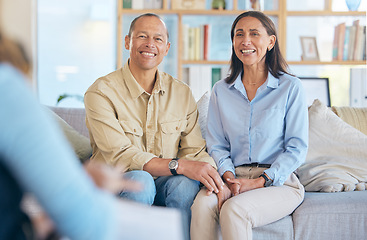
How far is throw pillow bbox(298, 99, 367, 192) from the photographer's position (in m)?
2.25

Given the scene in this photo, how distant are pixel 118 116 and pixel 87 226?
1.38 meters

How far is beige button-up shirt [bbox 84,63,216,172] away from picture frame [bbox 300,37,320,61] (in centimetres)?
192

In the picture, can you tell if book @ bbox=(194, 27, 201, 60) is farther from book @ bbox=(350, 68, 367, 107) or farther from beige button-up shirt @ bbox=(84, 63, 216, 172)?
beige button-up shirt @ bbox=(84, 63, 216, 172)

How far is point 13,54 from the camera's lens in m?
0.71

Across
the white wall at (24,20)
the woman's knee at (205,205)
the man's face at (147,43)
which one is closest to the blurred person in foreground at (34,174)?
the woman's knee at (205,205)

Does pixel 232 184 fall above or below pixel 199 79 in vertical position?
below

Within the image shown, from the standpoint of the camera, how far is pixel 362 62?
3801mm

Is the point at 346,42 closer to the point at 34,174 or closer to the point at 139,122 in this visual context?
the point at 139,122

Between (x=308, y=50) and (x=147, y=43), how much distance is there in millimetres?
2102

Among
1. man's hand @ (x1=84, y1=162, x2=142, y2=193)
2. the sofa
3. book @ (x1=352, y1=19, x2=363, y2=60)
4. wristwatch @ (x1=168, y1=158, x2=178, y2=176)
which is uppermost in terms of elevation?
book @ (x1=352, y1=19, x2=363, y2=60)

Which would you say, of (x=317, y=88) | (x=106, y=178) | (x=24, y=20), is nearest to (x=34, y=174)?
(x=106, y=178)

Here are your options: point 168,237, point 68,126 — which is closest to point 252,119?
point 68,126

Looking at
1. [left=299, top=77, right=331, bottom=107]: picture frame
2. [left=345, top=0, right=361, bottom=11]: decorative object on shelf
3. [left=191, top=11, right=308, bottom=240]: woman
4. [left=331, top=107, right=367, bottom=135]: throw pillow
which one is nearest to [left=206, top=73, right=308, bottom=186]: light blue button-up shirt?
[left=191, top=11, right=308, bottom=240]: woman

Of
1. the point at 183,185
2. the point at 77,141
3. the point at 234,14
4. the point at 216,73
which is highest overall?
the point at 234,14
